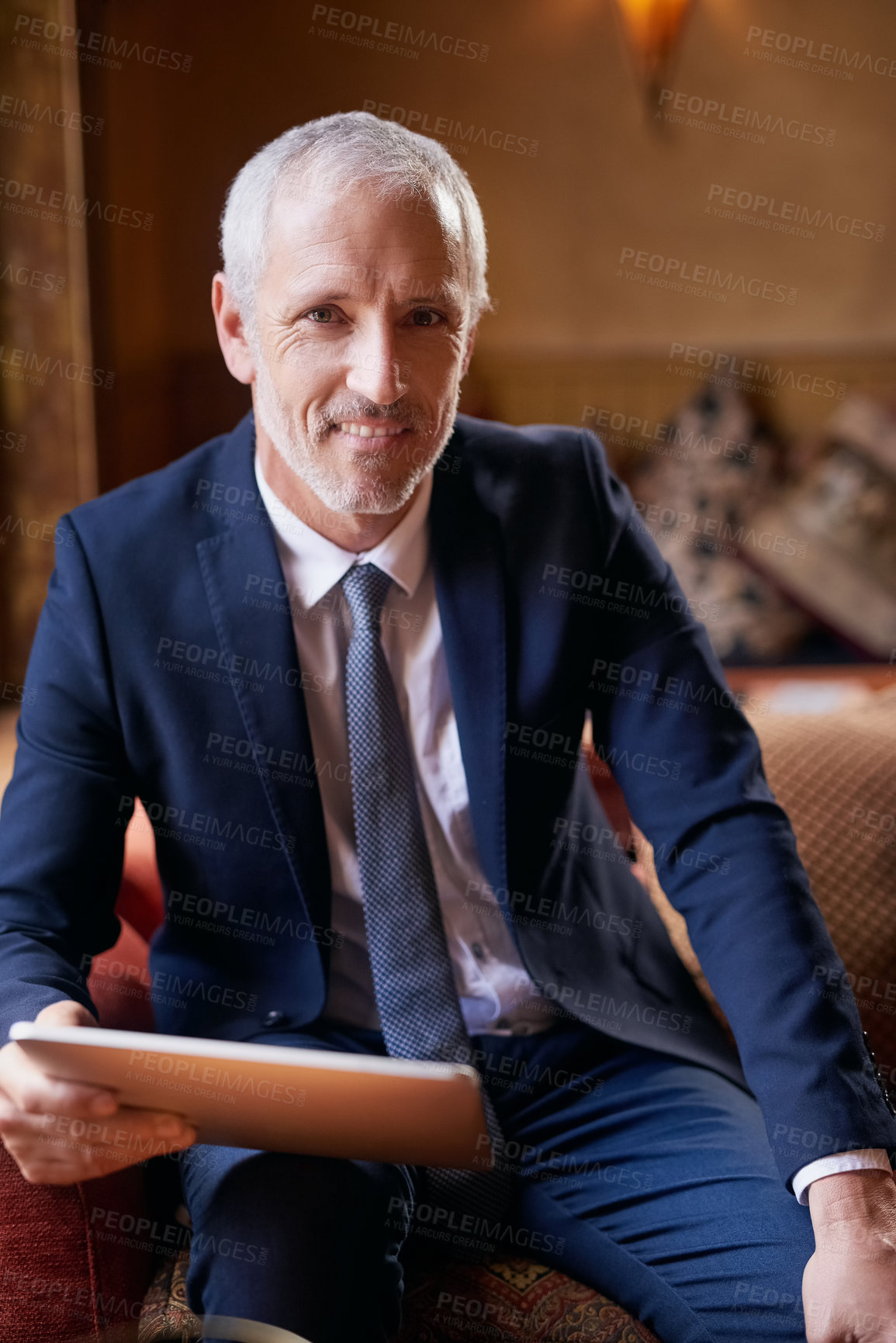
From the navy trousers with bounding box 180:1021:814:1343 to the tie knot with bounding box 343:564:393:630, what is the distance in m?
0.45

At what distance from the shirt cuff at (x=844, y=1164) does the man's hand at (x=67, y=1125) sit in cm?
55

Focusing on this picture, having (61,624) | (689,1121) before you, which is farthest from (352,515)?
(689,1121)

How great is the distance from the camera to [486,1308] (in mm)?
1084

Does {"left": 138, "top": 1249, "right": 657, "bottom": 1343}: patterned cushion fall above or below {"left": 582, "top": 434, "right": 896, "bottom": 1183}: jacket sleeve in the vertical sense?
below

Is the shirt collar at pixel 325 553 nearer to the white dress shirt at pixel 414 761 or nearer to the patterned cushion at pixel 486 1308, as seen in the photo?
the white dress shirt at pixel 414 761

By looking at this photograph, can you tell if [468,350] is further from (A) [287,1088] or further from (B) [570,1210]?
(B) [570,1210]

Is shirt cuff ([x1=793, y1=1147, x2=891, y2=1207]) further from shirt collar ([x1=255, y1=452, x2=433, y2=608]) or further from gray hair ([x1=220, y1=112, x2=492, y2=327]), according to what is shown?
gray hair ([x1=220, y1=112, x2=492, y2=327])

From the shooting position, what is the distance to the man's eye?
3.73 feet

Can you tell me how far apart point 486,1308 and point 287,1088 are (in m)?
0.44

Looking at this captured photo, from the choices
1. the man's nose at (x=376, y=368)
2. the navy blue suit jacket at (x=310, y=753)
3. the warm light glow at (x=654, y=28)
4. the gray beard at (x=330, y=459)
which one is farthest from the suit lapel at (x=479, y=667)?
the warm light glow at (x=654, y=28)

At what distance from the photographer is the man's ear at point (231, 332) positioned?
4.03 ft

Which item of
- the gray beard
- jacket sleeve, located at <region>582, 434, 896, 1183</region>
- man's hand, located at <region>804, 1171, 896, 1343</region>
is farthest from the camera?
the gray beard

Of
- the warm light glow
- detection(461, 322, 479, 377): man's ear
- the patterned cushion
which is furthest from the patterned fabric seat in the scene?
the warm light glow

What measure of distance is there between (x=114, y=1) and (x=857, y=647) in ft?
12.0
